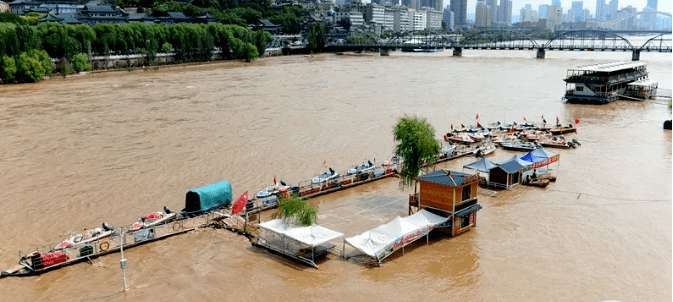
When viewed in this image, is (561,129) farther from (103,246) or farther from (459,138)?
(103,246)

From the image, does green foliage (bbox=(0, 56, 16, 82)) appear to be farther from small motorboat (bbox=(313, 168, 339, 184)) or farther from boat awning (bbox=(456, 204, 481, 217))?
boat awning (bbox=(456, 204, 481, 217))

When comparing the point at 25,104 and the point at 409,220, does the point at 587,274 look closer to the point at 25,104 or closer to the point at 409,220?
the point at 409,220

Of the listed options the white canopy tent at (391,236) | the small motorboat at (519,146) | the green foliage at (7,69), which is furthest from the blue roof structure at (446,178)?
the green foliage at (7,69)

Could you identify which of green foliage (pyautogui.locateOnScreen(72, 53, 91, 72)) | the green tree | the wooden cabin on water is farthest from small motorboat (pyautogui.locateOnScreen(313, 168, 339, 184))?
the green tree

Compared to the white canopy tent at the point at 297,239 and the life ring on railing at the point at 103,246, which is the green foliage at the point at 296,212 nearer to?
the white canopy tent at the point at 297,239

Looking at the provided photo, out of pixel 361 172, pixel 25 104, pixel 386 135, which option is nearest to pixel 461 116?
pixel 386 135

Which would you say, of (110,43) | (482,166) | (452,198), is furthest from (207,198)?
(110,43)
